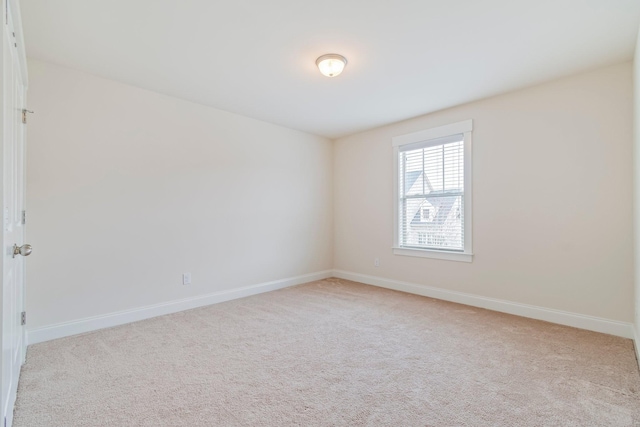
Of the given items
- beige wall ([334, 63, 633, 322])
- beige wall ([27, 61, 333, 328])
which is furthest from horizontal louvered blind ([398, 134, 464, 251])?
beige wall ([27, 61, 333, 328])

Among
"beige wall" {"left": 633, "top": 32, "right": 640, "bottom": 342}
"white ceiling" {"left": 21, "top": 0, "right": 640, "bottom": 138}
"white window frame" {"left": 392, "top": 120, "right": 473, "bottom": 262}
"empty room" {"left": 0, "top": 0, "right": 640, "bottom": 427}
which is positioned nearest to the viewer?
"empty room" {"left": 0, "top": 0, "right": 640, "bottom": 427}

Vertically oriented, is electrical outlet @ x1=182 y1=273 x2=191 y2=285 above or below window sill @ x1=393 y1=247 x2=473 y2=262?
below

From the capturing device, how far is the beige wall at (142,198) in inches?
109

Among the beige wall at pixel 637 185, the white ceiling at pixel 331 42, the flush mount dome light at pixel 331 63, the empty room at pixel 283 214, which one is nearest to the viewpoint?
the empty room at pixel 283 214

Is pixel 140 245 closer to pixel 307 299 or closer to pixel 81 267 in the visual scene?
pixel 81 267

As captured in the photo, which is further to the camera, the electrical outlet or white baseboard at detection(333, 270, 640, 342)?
the electrical outlet

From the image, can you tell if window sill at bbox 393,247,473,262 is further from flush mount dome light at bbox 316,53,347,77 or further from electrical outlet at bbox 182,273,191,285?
electrical outlet at bbox 182,273,191,285

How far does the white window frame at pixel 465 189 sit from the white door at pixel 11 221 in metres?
3.92

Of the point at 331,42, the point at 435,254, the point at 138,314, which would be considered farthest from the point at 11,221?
the point at 435,254

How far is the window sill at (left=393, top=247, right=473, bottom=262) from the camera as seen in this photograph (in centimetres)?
381

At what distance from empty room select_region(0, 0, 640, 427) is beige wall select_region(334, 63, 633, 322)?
0.8 inches

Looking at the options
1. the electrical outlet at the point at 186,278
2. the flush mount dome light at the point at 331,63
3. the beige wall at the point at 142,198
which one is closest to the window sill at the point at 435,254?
the beige wall at the point at 142,198

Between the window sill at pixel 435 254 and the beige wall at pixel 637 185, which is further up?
the beige wall at pixel 637 185

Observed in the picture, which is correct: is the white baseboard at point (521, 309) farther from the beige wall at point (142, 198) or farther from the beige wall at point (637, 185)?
the beige wall at point (142, 198)
